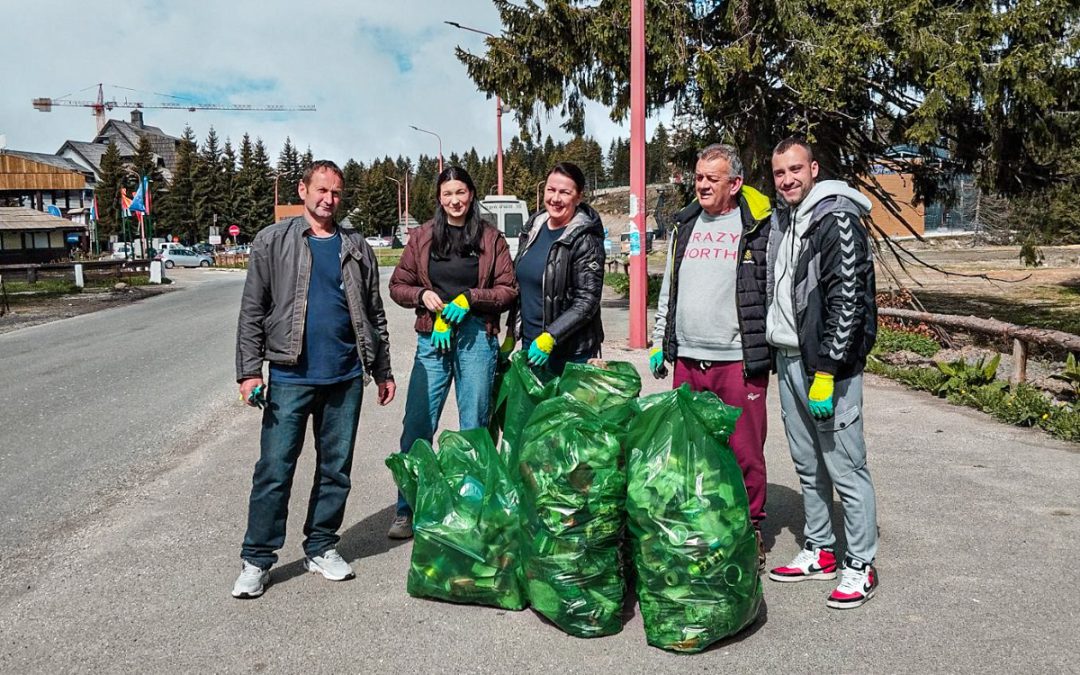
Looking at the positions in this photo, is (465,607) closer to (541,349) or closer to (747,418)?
(541,349)

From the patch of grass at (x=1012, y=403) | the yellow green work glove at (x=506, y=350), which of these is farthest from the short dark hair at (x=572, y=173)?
the patch of grass at (x=1012, y=403)

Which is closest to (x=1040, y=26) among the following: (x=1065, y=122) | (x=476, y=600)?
(x=1065, y=122)

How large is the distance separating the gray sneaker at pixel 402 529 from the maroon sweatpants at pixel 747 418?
67.4 inches

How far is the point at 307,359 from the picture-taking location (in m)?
4.03

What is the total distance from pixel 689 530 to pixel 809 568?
1.08 meters

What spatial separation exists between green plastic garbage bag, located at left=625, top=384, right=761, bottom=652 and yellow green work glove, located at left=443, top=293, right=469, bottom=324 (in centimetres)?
128

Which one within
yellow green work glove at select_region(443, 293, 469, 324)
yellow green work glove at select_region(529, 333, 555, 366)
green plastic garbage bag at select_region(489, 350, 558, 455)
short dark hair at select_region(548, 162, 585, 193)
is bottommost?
green plastic garbage bag at select_region(489, 350, 558, 455)

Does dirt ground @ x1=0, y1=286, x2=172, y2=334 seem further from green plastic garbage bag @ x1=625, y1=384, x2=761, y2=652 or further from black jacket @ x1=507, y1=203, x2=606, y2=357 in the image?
green plastic garbage bag @ x1=625, y1=384, x2=761, y2=652

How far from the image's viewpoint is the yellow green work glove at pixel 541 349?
4.28 meters

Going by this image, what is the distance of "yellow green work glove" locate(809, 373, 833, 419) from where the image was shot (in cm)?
367

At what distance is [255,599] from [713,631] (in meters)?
1.96

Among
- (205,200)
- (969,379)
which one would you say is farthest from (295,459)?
(205,200)

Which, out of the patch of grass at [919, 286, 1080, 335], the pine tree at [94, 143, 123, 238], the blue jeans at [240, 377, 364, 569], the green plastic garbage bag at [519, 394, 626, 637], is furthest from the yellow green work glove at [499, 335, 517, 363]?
the pine tree at [94, 143, 123, 238]

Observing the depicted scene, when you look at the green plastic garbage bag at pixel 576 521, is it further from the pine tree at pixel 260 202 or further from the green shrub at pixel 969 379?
the pine tree at pixel 260 202
